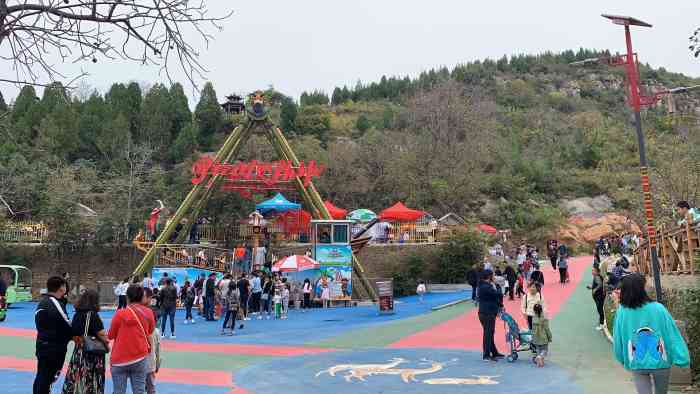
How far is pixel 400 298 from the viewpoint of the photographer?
2714cm

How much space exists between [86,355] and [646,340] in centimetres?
568

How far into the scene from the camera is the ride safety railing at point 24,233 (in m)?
33.0

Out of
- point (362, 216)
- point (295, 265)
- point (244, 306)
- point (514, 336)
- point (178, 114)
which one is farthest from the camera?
point (178, 114)

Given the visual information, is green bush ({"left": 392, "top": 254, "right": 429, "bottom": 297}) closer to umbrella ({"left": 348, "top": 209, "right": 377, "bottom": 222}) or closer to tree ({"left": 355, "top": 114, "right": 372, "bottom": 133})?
umbrella ({"left": 348, "top": 209, "right": 377, "bottom": 222})

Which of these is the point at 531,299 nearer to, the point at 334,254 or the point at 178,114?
the point at 334,254

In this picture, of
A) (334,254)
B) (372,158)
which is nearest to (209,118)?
(372,158)

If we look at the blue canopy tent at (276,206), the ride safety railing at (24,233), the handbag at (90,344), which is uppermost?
the blue canopy tent at (276,206)

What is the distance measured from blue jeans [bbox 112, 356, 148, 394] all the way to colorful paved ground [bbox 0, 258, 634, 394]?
2.74m

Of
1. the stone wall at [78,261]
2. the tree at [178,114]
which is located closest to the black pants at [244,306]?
the stone wall at [78,261]

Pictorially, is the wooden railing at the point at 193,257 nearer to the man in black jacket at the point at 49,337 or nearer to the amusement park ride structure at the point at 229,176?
the amusement park ride structure at the point at 229,176

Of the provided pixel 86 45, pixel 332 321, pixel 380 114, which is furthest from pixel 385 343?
pixel 380 114

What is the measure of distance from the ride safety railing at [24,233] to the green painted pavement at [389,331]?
23.8 meters

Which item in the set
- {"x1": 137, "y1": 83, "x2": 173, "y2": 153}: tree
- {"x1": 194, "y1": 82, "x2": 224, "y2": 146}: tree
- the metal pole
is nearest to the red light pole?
the metal pole

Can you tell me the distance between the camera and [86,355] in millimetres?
6438
